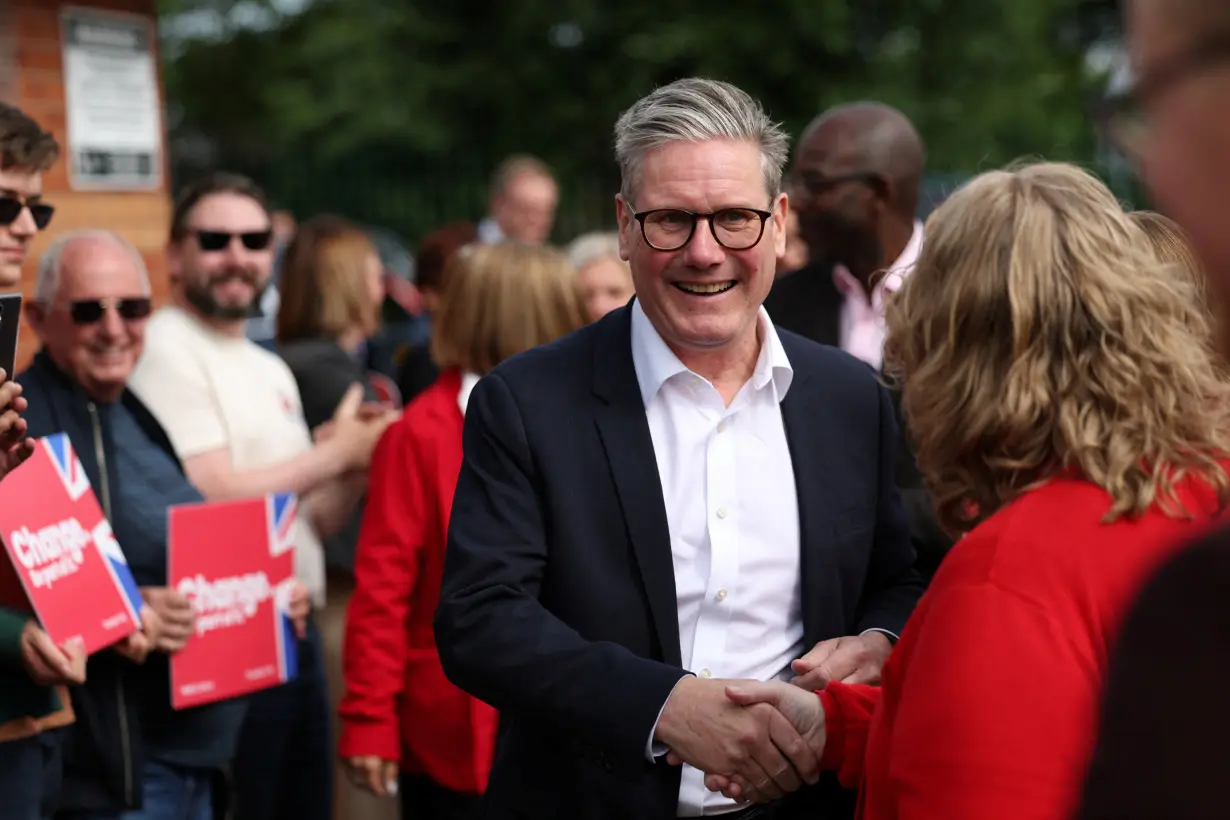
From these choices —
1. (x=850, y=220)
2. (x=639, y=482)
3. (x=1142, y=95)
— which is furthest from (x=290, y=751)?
(x=1142, y=95)

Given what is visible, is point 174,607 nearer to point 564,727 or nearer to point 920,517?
point 564,727

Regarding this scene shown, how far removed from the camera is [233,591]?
388 cm

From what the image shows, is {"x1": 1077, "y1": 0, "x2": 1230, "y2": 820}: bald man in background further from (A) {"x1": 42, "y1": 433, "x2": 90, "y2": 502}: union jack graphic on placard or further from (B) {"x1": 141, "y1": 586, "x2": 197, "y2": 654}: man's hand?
(B) {"x1": 141, "y1": 586, "x2": 197, "y2": 654}: man's hand

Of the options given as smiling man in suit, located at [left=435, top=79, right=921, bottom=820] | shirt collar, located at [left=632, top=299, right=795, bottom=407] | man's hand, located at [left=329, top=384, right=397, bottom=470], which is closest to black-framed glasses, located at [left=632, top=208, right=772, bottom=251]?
smiling man in suit, located at [left=435, top=79, right=921, bottom=820]

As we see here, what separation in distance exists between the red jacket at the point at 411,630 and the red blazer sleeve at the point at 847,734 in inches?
65.9

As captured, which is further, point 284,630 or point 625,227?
point 284,630

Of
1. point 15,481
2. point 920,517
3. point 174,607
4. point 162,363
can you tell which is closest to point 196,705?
point 174,607

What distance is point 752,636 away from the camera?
2.73 metres

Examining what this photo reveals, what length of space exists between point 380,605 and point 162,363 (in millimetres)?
1149

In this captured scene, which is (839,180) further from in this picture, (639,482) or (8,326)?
(8,326)

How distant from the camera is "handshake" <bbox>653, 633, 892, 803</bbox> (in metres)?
2.44

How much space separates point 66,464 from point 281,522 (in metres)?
0.77

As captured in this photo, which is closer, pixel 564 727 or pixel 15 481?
pixel 564 727

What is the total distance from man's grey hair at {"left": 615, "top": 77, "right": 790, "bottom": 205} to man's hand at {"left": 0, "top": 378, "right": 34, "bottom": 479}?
1237 millimetres
